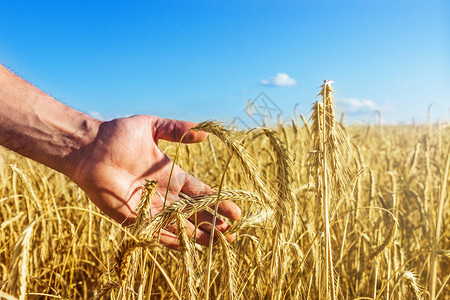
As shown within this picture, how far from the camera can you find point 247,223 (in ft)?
3.94

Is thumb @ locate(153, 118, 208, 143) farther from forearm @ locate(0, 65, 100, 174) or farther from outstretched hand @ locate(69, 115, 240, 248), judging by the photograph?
forearm @ locate(0, 65, 100, 174)

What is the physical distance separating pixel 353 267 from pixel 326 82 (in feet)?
5.59

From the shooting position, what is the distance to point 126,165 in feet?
5.67

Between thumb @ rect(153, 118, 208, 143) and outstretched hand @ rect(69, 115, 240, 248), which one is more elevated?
thumb @ rect(153, 118, 208, 143)

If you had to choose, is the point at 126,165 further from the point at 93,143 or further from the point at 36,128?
the point at 36,128

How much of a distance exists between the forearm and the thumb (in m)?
0.29

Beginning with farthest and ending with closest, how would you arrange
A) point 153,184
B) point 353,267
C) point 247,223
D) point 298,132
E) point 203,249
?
point 298,132, point 353,267, point 203,249, point 247,223, point 153,184

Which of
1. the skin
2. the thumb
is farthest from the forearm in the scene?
the thumb

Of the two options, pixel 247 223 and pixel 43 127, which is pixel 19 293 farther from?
pixel 43 127

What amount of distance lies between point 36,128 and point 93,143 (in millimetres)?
288

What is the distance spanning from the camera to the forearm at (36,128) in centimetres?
170

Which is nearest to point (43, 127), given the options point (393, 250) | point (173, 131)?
point (173, 131)

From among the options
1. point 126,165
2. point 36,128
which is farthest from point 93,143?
point 36,128

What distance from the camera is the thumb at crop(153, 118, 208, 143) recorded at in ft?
5.42
